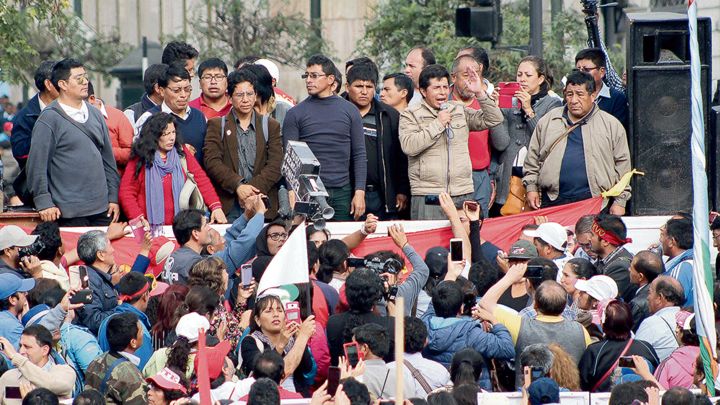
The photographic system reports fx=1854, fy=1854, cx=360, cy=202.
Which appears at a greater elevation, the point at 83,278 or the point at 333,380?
the point at 83,278

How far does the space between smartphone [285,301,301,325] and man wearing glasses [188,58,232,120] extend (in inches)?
159

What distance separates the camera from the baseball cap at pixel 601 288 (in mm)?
12422

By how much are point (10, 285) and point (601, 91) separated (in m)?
6.12

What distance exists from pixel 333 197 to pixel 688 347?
476cm

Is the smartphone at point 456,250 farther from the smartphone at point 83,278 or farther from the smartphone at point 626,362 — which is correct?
the smartphone at point 83,278

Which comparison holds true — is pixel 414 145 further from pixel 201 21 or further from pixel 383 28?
pixel 201 21

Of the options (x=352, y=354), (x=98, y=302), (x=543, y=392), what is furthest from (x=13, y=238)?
(x=543, y=392)

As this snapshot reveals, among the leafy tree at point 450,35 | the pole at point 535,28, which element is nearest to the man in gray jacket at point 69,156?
the pole at point 535,28

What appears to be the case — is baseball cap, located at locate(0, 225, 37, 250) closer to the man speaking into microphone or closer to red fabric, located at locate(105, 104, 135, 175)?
red fabric, located at locate(105, 104, 135, 175)

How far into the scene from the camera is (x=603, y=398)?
35.6ft

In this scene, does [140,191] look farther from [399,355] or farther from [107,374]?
[399,355]

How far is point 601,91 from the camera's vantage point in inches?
636

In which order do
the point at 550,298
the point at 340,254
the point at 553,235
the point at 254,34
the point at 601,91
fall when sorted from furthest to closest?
1. the point at 254,34
2. the point at 601,91
3. the point at 553,235
4. the point at 340,254
5. the point at 550,298

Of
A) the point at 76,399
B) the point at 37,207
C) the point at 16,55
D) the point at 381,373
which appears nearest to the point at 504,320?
the point at 381,373
